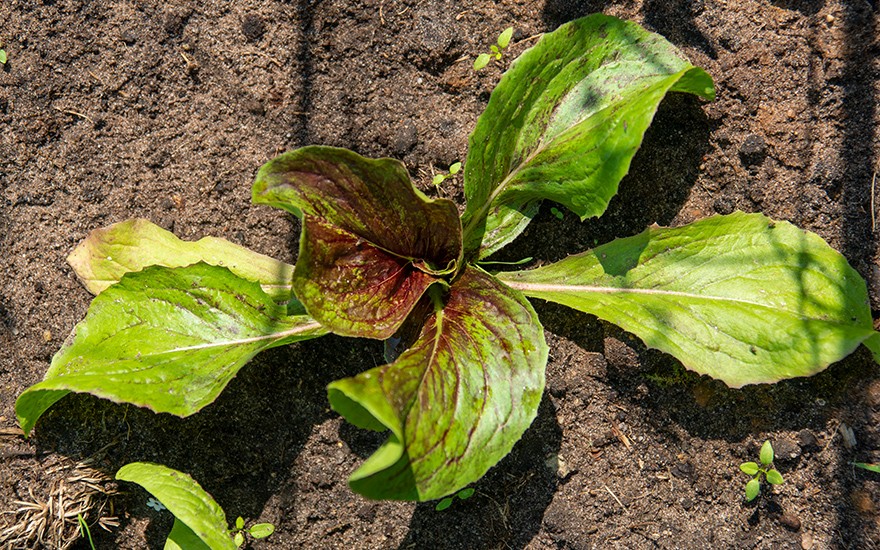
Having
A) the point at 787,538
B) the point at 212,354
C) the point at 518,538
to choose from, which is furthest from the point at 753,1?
the point at 212,354

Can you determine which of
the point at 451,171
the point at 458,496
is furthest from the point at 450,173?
the point at 458,496

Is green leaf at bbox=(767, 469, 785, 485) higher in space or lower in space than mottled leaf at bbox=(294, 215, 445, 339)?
lower

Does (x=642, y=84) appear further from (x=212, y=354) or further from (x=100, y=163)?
(x=100, y=163)

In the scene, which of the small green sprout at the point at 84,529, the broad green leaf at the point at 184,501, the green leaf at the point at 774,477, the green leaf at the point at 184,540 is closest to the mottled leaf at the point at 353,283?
the broad green leaf at the point at 184,501

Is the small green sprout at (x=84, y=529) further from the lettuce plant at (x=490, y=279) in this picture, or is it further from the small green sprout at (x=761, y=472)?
the small green sprout at (x=761, y=472)

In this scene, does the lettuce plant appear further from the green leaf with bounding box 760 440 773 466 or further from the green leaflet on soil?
the green leaf with bounding box 760 440 773 466

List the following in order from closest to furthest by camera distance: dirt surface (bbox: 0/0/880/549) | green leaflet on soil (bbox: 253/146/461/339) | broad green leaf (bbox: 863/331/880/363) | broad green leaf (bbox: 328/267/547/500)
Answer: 1. broad green leaf (bbox: 328/267/547/500)
2. green leaflet on soil (bbox: 253/146/461/339)
3. broad green leaf (bbox: 863/331/880/363)
4. dirt surface (bbox: 0/0/880/549)

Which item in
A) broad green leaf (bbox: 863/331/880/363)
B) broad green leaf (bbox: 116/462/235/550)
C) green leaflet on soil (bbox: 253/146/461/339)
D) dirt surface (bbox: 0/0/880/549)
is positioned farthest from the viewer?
dirt surface (bbox: 0/0/880/549)

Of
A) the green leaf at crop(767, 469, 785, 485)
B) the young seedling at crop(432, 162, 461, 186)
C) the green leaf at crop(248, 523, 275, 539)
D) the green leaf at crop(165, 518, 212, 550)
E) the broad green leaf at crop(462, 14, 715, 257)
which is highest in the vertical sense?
the broad green leaf at crop(462, 14, 715, 257)

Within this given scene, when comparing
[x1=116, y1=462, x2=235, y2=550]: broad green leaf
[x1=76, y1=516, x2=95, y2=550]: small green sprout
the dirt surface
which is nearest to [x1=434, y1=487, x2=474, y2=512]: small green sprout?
the dirt surface
